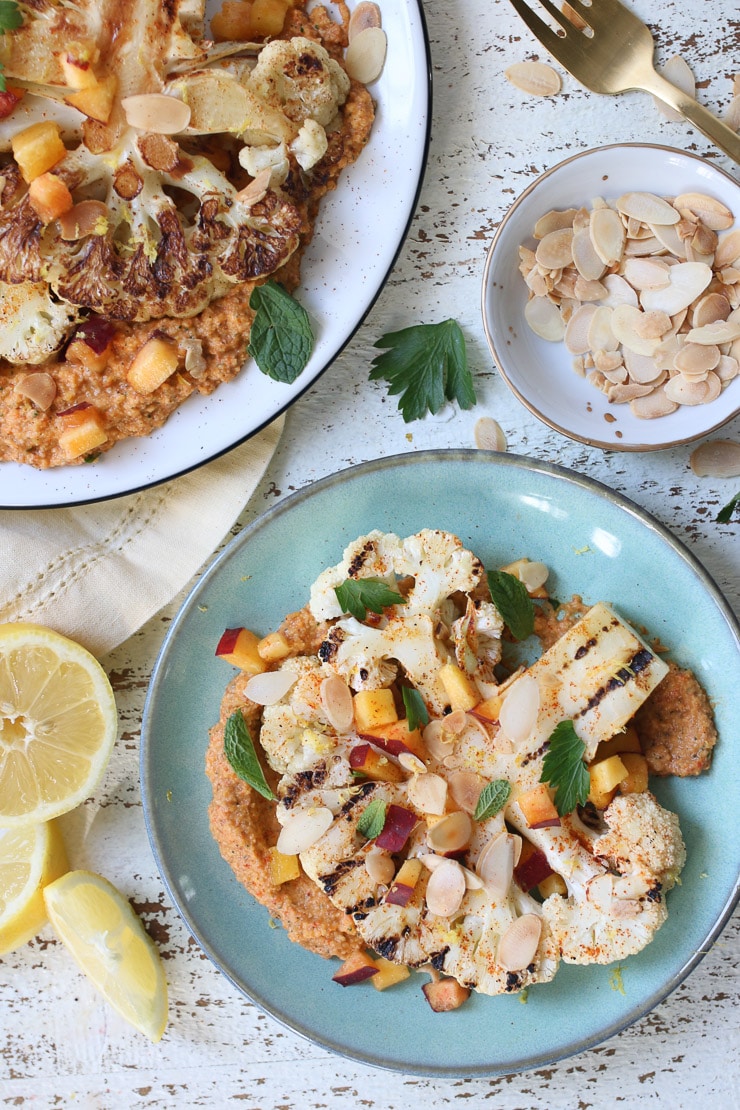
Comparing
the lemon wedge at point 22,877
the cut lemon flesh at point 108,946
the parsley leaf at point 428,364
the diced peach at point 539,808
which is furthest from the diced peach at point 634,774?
the lemon wedge at point 22,877

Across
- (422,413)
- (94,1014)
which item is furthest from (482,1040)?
(422,413)

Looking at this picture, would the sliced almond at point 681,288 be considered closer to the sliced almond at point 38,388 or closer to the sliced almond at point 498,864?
the sliced almond at point 498,864

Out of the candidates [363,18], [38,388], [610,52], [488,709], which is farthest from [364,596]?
[610,52]

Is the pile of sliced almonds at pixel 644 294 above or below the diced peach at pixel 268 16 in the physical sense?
below

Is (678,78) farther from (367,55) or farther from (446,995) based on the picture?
(446,995)

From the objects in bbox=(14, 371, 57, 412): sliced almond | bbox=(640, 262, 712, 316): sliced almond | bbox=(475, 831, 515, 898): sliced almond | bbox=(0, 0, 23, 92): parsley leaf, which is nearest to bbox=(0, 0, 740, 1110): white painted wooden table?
bbox=(640, 262, 712, 316): sliced almond

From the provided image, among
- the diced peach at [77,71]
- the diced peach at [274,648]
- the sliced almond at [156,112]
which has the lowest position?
the diced peach at [274,648]

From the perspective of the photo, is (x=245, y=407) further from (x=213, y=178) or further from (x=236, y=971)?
(x=236, y=971)
